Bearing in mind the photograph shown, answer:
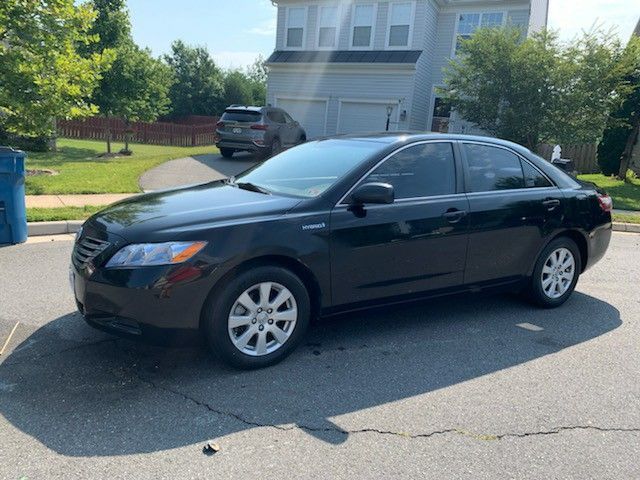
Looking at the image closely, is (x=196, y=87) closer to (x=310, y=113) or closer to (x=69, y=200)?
(x=310, y=113)

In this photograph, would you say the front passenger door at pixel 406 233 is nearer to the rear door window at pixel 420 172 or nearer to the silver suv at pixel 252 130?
the rear door window at pixel 420 172

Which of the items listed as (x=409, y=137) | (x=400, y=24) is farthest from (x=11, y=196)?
(x=400, y=24)

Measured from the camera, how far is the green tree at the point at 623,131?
1589 cm

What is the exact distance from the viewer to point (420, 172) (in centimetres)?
430

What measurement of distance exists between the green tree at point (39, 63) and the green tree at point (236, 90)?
95.4ft

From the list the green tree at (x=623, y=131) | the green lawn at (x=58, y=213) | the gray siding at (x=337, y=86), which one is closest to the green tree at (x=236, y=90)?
the gray siding at (x=337, y=86)

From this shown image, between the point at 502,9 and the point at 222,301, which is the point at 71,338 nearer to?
the point at 222,301

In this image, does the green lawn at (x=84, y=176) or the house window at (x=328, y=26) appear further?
the house window at (x=328, y=26)

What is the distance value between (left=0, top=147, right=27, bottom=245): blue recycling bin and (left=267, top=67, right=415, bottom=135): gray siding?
15.9 metres

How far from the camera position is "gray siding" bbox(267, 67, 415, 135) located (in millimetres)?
20250

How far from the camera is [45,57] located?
9.34 meters

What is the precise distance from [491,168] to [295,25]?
19952mm

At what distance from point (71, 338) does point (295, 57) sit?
2024cm

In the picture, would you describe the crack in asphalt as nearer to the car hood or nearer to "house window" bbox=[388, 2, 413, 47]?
the car hood
